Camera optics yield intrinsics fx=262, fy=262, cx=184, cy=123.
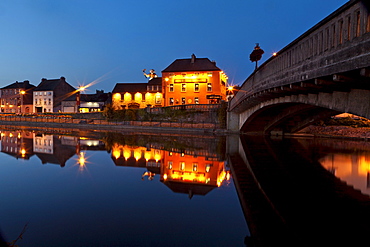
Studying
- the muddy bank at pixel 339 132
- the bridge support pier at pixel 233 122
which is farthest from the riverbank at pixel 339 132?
the bridge support pier at pixel 233 122

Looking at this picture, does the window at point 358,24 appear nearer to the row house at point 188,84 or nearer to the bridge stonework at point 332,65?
the bridge stonework at point 332,65

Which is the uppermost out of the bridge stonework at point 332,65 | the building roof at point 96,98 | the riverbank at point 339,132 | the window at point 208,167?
the building roof at point 96,98

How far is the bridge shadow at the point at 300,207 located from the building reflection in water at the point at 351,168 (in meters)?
0.47

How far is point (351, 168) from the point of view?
551 inches

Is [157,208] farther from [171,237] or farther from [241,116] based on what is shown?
[241,116]

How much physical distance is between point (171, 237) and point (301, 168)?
1025 cm

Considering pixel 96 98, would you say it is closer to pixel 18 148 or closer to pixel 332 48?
pixel 18 148

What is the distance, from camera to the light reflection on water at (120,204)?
611cm

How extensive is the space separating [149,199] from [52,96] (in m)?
85.3

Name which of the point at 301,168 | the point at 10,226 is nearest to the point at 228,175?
the point at 301,168

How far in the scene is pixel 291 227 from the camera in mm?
6324

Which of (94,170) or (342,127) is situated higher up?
(342,127)

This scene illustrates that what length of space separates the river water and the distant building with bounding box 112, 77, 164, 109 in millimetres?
49794

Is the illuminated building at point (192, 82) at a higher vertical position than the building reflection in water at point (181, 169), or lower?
higher
